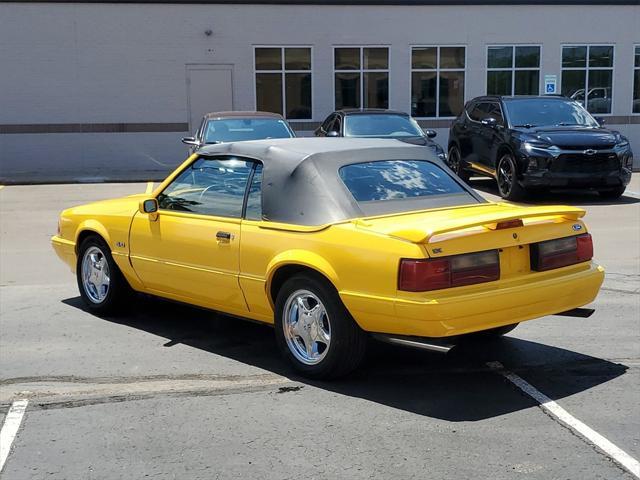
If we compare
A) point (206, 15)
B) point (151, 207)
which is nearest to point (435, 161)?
point (151, 207)

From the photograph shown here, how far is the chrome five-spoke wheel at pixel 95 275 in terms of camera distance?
6828 mm

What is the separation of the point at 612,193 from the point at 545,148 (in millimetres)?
2025

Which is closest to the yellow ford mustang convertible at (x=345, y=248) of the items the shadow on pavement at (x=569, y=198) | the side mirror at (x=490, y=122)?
the shadow on pavement at (x=569, y=198)

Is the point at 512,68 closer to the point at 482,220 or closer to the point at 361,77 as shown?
the point at 361,77

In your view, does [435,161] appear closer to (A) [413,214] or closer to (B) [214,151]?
(A) [413,214]

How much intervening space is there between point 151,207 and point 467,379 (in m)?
2.69

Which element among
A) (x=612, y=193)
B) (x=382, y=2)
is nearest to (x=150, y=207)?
(x=612, y=193)

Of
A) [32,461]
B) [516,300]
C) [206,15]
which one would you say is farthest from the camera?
[206,15]

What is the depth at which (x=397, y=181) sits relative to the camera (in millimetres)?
5582

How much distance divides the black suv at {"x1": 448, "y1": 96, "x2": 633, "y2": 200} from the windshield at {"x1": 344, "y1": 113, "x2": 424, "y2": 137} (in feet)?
4.36

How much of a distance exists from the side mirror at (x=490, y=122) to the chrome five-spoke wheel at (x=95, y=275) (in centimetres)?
978

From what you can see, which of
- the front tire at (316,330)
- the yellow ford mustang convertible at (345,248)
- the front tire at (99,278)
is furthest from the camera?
the front tire at (99,278)

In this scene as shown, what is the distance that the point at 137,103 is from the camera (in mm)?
21000

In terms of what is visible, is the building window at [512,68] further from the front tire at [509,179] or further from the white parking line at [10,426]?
the white parking line at [10,426]
